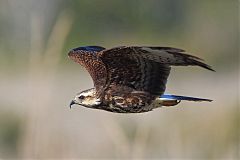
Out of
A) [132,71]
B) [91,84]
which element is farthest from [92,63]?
[91,84]

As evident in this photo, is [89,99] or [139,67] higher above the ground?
[139,67]

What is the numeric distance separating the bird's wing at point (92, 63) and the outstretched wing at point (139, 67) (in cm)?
10

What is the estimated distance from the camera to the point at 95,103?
4.24 m

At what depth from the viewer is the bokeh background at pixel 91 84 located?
495 cm

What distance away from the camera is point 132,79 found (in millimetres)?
4348

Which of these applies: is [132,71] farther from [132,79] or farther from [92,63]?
[92,63]

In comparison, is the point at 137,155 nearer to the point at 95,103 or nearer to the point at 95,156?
the point at 95,103

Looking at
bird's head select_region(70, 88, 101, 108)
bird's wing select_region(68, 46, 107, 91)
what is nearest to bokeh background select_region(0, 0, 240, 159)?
bird's wing select_region(68, 46, 107, 91)

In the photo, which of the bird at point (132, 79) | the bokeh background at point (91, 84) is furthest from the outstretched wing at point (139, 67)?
the bokeh background at point (91, 84)

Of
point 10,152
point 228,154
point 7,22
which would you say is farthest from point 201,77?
point 228,154

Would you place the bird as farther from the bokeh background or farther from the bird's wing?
the bokeh background

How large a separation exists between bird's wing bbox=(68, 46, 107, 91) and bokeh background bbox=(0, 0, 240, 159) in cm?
8

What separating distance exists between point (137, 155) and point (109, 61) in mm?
816

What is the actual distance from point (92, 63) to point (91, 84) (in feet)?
30.6
